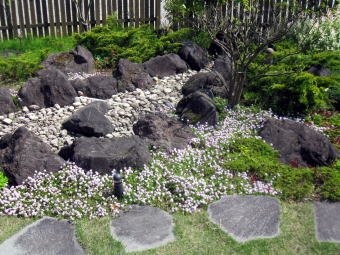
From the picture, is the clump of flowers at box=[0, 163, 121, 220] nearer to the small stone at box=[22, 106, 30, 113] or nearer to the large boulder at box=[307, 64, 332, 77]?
the small stone at box=[22, 106, 30, 113]

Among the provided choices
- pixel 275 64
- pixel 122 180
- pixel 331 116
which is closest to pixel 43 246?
pixel 122 180

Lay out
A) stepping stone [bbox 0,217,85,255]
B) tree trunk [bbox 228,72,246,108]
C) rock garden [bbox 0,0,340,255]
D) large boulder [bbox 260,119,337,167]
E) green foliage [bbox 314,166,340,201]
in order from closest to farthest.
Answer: stepping stone [bbox 0,217,85,255] → rock garden [bbox 0,0,340,255] → green foliage [bbox 314,166,340,201] → large boulder [bbox 260,119,337,167] → tree trunk [bbox 228,72,246,108]

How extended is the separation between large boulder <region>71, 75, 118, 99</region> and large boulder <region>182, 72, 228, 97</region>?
56.0 inches

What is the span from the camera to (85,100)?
6.41 metres

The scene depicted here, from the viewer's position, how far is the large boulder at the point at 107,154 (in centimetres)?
458

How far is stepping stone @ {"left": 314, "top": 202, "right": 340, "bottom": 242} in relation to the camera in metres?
3.78

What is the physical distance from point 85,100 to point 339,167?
13.7ft

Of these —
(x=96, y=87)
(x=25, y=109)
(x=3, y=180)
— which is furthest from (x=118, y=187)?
(x=96, y=87)

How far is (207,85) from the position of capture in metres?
7.13

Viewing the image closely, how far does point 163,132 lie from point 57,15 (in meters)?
7.90

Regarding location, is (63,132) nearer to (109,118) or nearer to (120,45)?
(109,118)

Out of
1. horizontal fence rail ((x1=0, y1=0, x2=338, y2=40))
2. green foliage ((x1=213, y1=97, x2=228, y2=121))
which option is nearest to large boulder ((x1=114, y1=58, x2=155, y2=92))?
green foliage ((x1=213, y1=97, x2=228, y2=121))

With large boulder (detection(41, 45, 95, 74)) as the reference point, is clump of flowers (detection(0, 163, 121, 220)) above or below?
below

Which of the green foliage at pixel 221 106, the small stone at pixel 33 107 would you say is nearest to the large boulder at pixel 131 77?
the green foliage at pixel 221 106
